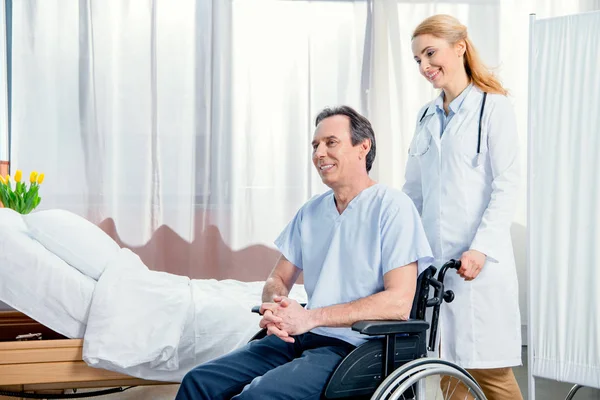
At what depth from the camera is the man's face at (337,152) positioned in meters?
1.98

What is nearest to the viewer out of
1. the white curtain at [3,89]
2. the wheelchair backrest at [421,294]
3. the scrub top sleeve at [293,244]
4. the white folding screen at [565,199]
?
the wheelchair backrest at [421,294]

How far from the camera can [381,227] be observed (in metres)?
1.92

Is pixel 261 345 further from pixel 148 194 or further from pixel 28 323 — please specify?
pixel 148 194

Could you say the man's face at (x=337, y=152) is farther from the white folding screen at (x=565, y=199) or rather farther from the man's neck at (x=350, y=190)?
the white folding screen at (x=565, y=199)

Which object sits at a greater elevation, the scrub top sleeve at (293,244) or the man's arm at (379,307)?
the scrub top sleeve at (293,244)

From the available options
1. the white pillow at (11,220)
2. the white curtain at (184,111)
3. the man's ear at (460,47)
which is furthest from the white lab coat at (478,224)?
the white curtain at (184,111)

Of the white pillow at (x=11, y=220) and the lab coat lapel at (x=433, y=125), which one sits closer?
the lab coat lapel at (x=433, y=125)

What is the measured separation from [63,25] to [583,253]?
2897 millimetres

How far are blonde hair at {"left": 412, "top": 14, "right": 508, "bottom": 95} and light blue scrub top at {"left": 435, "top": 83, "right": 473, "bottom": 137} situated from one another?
4 cm

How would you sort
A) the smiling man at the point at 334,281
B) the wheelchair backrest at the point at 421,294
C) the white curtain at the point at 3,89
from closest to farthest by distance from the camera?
the smiling man at the point at 334,281, the wheelchair backrest at the point at 421,294, the white curtain at the point at 3,89

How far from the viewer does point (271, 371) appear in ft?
5.82

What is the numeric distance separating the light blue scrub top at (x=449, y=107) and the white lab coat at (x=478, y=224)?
0.02 meters

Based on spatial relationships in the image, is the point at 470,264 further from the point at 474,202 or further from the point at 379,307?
the point at 379,307

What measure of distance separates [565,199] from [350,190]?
746 mm
